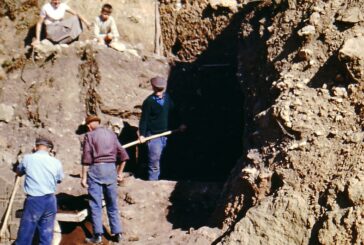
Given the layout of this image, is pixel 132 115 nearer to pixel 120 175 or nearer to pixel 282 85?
pixel 120 175

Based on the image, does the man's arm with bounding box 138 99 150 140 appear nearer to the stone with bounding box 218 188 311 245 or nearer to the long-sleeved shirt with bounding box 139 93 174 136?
the long-sleeved shirt with bounding box 139 93 174 136

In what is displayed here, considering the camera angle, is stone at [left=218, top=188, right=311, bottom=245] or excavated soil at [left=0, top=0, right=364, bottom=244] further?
excavated soil at [left=0, top=0, right=364, bottom=244]

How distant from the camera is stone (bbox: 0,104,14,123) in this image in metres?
11.3

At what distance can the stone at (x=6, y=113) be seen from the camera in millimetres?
11312

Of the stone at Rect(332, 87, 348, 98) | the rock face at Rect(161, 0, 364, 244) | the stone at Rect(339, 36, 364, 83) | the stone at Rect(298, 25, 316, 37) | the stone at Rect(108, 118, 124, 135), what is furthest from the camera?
the stone at Rect(108, 118, 124, 135)

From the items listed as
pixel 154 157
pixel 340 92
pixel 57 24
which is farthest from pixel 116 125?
pixel 340 92

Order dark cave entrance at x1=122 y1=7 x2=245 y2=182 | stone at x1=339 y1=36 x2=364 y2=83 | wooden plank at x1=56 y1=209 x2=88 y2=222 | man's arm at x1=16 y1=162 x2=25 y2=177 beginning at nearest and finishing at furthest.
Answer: stone at x1=339 y1=36 x2=364 y2=83
man's arm at x1=16 y1=162 x2=25 y2=177
wooden plank at x1=56 y1=209 x2=88 y2=222
dark cave entrance at x1=122 y1=7 x2=245 y2=182

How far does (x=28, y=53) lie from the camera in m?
12.0

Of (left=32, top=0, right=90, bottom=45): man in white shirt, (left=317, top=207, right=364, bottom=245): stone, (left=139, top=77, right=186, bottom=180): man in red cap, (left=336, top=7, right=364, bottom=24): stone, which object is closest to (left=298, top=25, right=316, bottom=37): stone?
(left=336, top=7, right=364, bottom=24): stone

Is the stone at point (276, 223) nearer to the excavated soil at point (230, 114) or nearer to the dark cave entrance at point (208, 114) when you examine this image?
the excavated soil at point (230, 114)

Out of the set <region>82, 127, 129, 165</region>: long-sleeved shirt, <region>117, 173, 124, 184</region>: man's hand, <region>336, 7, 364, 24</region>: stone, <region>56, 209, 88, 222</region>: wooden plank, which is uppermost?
<region>336, 7, 364, 24</region>: stone

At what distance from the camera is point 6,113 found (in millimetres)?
11391

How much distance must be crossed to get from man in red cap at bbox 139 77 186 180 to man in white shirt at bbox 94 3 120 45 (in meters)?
1.95

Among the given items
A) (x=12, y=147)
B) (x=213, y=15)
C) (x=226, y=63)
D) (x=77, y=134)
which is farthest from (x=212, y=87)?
(x=12, y=147)
